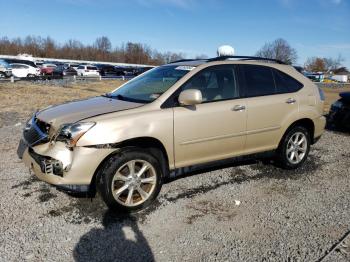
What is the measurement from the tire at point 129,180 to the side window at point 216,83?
1.10 m

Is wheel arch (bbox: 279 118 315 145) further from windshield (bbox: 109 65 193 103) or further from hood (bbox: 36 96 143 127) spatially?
hood (bbox: 36 96 143 127)

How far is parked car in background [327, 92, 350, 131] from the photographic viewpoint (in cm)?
897

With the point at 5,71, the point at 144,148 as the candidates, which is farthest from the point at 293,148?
the point at 5,71

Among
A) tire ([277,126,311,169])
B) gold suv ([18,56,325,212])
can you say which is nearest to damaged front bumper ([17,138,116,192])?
gold suv ([18,56,325,212])

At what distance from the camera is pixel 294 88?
563 cm

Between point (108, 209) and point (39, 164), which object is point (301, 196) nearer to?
point (108, 209)

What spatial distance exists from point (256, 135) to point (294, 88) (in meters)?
1.11

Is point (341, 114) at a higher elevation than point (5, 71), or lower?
lower

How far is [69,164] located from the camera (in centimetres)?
383

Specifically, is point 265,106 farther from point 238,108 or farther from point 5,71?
point 5,71

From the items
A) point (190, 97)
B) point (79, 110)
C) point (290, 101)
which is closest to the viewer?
point (190, 97)

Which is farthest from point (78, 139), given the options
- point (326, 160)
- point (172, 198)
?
point (326, 160)

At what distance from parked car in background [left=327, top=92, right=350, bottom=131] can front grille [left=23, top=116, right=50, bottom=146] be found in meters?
7.48

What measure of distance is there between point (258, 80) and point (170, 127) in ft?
5.75
